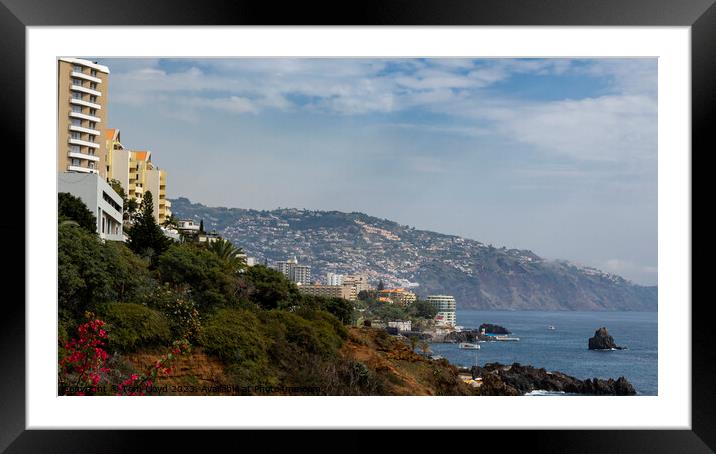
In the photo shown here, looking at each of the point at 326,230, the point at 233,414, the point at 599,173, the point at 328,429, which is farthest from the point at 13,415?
the point at 599,173

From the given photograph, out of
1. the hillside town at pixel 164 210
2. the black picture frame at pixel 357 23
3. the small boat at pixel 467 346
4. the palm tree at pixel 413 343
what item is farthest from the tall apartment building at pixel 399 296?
the black picture frame at pixel 357 23

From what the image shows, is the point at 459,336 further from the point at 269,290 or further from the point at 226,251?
the point at 269,290

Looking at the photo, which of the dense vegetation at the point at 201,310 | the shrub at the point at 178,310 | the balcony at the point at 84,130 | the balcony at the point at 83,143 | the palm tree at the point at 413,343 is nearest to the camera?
the dense vegetation at the point at 201,310

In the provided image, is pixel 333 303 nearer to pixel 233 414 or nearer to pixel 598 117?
pixel 233 414

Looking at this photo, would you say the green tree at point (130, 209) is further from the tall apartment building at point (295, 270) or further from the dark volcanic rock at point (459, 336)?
the dark volcanic rock at point (459, 336)

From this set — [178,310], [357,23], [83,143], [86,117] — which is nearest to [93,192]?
[178,310]

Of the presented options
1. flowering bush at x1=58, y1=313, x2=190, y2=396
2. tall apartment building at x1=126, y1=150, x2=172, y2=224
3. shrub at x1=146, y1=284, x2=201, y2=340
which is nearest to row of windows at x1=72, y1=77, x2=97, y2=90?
tall apartment building at x1=126, y1=150, x2=172, y2=224
